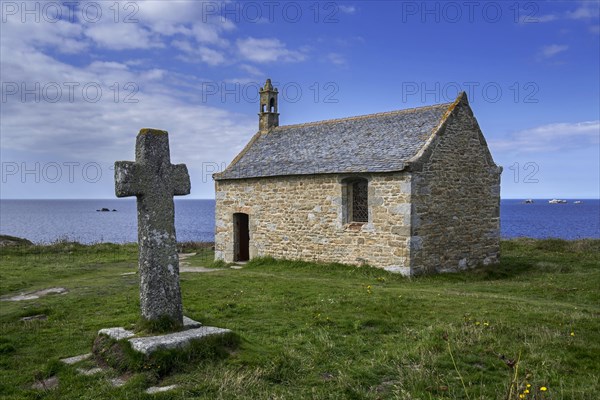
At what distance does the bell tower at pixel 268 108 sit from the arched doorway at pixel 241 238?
5199 millimetres

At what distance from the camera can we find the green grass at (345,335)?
6.18 metres

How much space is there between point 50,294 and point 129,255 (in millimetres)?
12346

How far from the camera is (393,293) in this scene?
12.9 m

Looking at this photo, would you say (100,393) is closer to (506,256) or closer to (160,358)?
(160,358)

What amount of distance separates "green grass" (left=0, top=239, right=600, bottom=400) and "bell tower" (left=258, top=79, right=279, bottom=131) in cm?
1053

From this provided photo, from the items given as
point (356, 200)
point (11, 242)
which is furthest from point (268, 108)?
point (11, 242)

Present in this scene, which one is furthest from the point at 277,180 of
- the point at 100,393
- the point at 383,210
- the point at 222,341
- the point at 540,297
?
the point at 100,393

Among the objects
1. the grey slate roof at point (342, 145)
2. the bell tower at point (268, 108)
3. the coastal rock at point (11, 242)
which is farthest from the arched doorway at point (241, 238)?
the coastal rock at point (11, 242)

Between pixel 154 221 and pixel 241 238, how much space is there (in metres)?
15.7

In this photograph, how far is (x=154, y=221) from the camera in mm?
7676

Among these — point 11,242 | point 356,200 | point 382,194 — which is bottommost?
point 11,242

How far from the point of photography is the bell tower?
2534cm

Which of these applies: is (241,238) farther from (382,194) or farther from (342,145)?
(382,194)

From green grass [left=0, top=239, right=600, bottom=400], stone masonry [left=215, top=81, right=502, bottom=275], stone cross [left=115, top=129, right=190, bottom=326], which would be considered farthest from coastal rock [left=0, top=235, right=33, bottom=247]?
stone cross [left=115, top=129, right=190, bottom=326]
